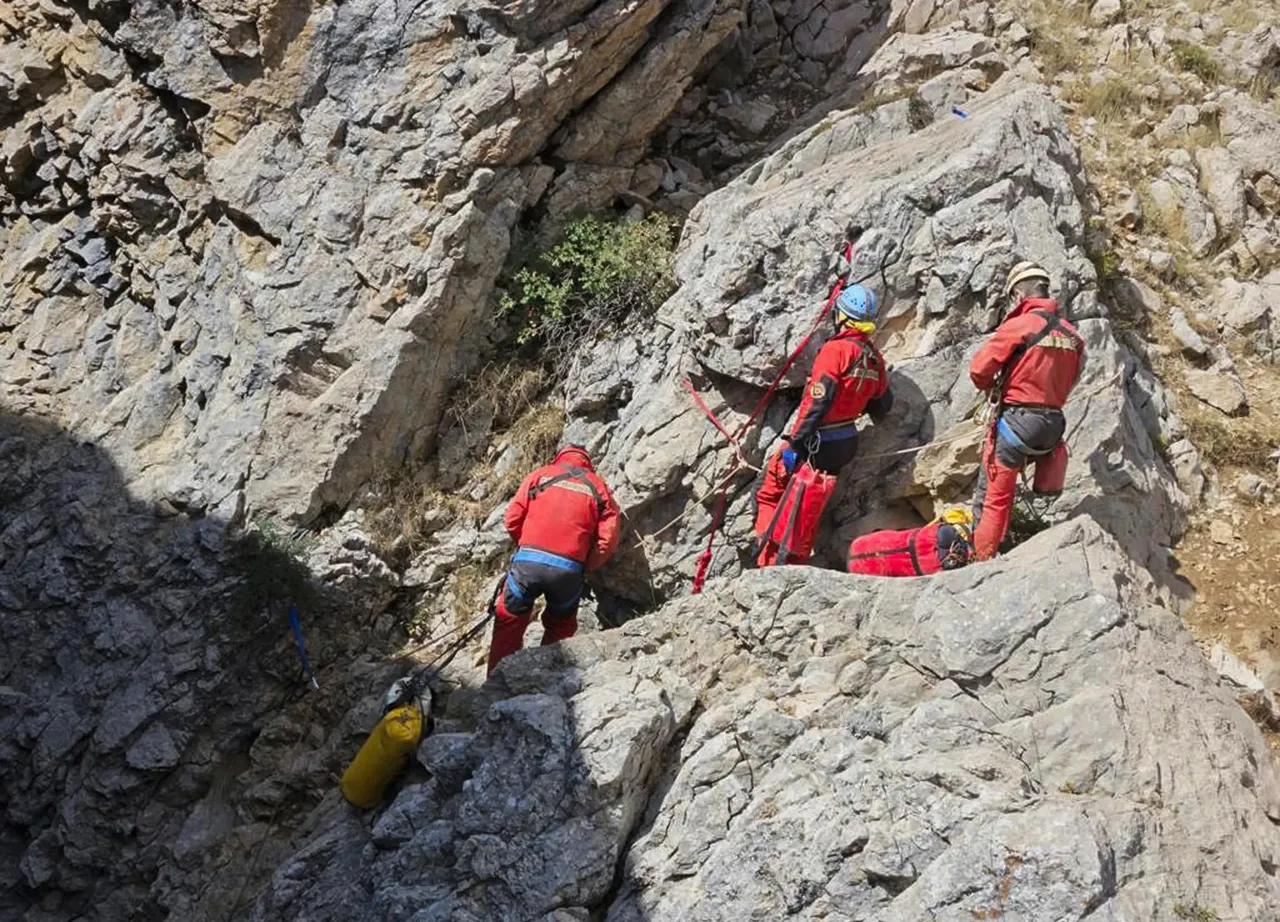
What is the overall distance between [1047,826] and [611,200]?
720cm

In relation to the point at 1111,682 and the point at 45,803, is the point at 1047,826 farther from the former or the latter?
the point at 45,803

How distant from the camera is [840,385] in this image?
751 centimetres

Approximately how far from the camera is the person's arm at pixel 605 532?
25.4ft

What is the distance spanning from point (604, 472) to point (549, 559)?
4.84 feet

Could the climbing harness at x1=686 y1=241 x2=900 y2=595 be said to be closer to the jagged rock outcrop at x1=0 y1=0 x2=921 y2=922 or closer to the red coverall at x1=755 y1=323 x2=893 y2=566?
the red coverall at x1=755 y1=323 x2=893 y2=566

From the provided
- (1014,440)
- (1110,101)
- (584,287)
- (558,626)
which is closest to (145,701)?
(558,626)

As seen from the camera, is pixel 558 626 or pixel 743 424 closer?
pixel 558 626

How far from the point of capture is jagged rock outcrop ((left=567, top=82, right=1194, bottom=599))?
8.00m

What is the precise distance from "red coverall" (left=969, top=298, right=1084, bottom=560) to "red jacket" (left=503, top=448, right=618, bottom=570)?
8.70 feet

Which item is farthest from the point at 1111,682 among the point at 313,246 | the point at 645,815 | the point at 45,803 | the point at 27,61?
the point at 27,61

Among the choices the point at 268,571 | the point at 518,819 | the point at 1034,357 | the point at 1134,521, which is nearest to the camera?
the point at 518,819

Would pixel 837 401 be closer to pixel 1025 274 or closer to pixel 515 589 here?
pixel 1025 274

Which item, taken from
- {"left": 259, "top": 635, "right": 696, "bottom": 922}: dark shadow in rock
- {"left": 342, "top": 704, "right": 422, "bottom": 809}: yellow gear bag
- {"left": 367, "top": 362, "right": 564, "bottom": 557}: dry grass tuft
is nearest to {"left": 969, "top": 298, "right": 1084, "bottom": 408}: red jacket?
{"left": 259, "top": 635, "right": 696, "bottom": 922}: dark shadow in rock

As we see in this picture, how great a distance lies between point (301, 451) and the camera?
9.08m
